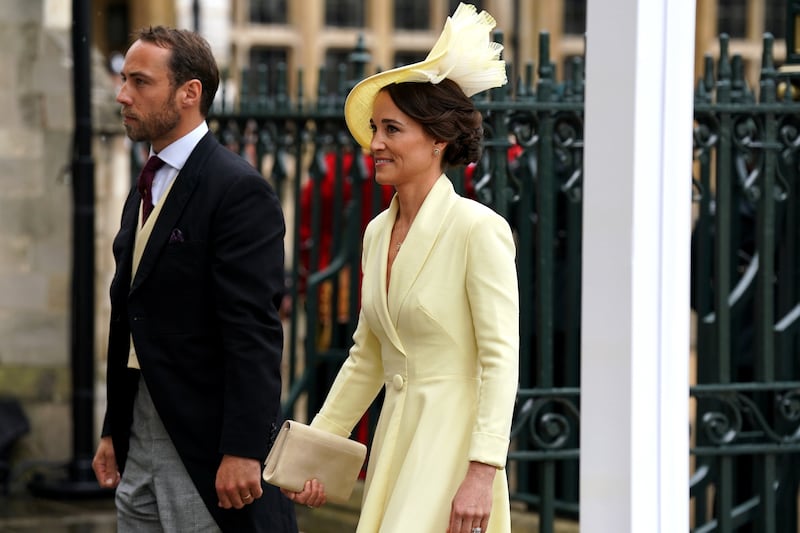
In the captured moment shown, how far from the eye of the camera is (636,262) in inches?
117

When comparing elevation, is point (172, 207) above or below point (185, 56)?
below

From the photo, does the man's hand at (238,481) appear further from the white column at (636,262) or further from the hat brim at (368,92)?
the white column at (636,262)

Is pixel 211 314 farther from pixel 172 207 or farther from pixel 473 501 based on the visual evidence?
pixel 473 501

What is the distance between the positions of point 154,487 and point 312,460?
1.40 ft

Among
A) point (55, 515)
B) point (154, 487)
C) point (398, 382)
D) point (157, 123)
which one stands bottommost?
point (55, 515)

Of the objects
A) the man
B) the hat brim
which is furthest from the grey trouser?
the hat brim

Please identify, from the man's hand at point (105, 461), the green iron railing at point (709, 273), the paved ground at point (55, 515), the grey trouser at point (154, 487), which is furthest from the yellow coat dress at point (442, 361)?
the paved ground at point (55, 515)

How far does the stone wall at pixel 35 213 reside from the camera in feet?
28.8

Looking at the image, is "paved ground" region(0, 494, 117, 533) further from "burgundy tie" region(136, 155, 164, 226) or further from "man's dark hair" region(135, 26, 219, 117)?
"man's dark hair" region(135, 26, 219, 117)

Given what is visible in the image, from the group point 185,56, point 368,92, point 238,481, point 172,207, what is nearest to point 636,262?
point 368,92

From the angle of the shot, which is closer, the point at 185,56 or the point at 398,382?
the point at 398,382

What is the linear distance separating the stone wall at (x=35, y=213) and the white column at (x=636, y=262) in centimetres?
607

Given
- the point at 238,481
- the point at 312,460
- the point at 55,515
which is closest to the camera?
the point at 312,460

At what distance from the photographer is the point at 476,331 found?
140 inches
